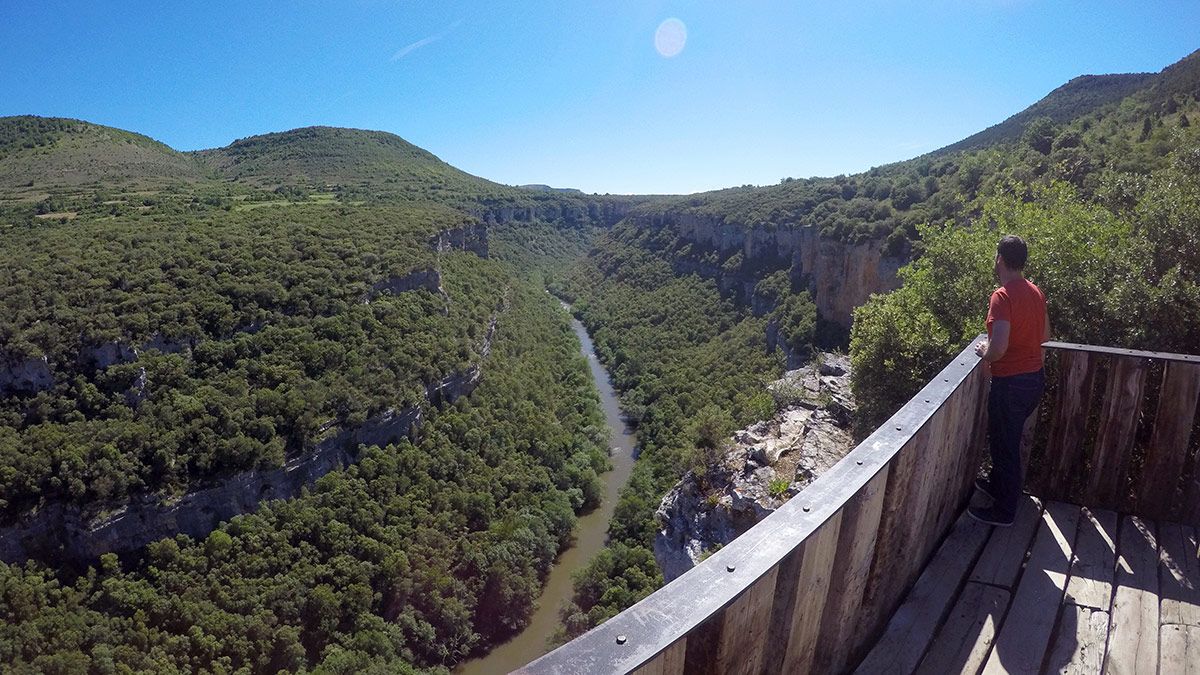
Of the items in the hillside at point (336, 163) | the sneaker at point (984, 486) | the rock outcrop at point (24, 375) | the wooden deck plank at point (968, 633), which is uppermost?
the hillside at point (336, 163)

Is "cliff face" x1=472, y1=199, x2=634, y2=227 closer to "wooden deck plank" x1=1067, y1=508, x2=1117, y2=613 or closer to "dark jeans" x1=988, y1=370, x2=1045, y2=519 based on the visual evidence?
"dark jeans" x1=988, y1=370, x2=1045, y2=519

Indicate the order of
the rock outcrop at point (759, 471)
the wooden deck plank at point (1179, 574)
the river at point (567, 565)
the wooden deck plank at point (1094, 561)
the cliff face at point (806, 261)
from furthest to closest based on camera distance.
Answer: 1. the cliff face at point (806, 261)
2. the river at point (567, 565)
3. the rock outcrop at point (759, 471)
4. the wooden deck plank at point (1094, 561)
5. the wooden deck plank at point (1179, 574)

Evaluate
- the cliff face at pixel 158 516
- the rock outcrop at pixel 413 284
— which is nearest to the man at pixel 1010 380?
the cliff face at pixel 158 516

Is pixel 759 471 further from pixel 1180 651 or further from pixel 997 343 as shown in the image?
pixel 1180 651

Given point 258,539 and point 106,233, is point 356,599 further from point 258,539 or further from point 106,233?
point 106,233

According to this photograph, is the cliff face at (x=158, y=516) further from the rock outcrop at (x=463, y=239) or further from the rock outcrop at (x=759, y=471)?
the rock outcrop at (x=463, y=239)

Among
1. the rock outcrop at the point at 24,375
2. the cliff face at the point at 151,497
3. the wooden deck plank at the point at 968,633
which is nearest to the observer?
the wooden deck plank at the point at 968,633

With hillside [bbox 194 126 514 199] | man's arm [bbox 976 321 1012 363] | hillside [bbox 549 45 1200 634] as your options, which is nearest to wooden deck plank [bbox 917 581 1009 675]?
man's arm [bbox 976 321 1012 363]
